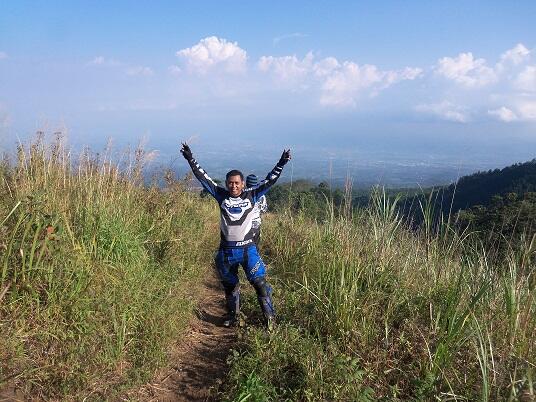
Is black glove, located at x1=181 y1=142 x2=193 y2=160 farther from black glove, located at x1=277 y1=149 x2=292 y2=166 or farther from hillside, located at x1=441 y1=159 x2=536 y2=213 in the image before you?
hillside, located at x1=441 y1=159 x2=536 y2=213

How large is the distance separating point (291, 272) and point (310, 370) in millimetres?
2491

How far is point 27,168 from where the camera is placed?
4547mm

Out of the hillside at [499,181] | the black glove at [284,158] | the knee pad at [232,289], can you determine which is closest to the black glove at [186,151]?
the black glove at [284,158]

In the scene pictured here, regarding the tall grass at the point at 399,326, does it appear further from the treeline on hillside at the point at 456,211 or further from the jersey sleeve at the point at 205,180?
the jersey sleeve at the point at 205,180

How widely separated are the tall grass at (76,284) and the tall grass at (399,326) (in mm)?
1005

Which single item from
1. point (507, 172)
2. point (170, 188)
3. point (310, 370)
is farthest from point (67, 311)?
point (507, 172)

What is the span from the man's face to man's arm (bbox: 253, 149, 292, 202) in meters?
0.22

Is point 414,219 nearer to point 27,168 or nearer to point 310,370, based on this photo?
point 310,370

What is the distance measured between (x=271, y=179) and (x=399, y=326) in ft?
7.12

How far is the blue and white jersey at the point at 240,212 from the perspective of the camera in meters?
4.51

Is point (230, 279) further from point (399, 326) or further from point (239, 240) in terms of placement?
point (399, 326)

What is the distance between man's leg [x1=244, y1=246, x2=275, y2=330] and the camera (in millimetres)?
4379

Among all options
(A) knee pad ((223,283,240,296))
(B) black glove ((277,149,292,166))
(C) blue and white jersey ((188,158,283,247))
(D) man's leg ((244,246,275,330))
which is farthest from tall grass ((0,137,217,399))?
(B) black glove ((277,149,292,166))

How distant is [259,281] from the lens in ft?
14.5
